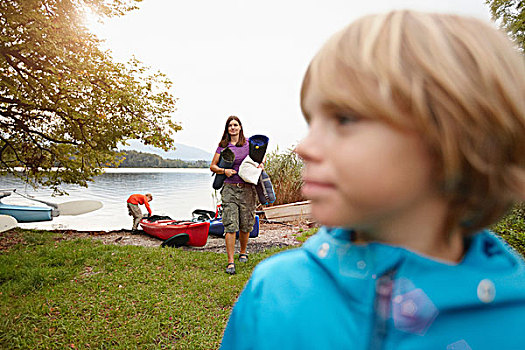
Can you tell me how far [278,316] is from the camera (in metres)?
0.58

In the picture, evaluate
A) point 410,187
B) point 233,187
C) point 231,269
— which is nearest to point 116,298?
point 231,269

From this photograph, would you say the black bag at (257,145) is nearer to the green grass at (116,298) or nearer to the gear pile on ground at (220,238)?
the green grass at (116,298)

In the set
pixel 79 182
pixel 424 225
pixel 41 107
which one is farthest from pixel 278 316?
pixel 79 182

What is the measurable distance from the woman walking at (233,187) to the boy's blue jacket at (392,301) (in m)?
4.61

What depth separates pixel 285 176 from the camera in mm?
11633

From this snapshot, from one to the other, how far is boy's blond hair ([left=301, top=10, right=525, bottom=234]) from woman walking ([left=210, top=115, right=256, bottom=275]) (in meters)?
4.72

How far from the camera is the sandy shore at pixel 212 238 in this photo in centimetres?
739

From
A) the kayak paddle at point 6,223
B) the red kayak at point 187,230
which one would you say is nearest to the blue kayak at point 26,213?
the kayak paddle at point 6,223

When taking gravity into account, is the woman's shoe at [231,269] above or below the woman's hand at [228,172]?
below

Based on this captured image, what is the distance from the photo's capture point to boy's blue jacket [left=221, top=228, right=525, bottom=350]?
502mm

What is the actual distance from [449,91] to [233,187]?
493 centimetres

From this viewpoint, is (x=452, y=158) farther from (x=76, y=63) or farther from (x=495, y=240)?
(x=76, y=63)

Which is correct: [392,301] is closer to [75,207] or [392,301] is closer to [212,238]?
[212,238]

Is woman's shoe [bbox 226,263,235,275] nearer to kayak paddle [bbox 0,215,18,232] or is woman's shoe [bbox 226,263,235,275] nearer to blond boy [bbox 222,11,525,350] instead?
blond boy [bbox 222,11,525,350]
